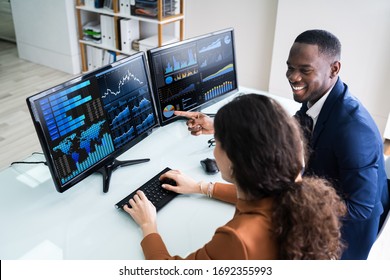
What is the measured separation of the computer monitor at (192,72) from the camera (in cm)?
170

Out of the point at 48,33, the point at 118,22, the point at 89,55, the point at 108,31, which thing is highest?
the point at 118,22

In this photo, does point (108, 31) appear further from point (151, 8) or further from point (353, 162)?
point (353, 162)

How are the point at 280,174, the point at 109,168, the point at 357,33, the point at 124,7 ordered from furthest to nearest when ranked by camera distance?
the point at 124,7, the point at 357,33, the point at 109,168, the point at 280,174

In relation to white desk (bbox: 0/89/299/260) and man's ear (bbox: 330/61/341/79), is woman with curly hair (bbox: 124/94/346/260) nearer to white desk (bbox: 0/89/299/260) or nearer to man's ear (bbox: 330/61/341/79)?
white desk (bbox: 0/89/299/260)

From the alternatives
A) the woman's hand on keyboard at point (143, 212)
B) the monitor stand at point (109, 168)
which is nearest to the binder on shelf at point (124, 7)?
the monitor stand at point (109, 168)

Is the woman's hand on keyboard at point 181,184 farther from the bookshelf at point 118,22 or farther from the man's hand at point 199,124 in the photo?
the bookshelf at point 118,22

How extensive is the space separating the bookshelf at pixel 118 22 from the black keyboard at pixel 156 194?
2483mm

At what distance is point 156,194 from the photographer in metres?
1.44

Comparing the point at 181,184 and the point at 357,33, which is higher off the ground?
the point at 357,33

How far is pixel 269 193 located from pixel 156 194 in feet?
1.90

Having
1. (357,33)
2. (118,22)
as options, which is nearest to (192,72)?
(357,33)

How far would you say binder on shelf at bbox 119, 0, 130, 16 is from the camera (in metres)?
3.80

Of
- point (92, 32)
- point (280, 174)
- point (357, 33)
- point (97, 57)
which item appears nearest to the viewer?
point (280, 174)
